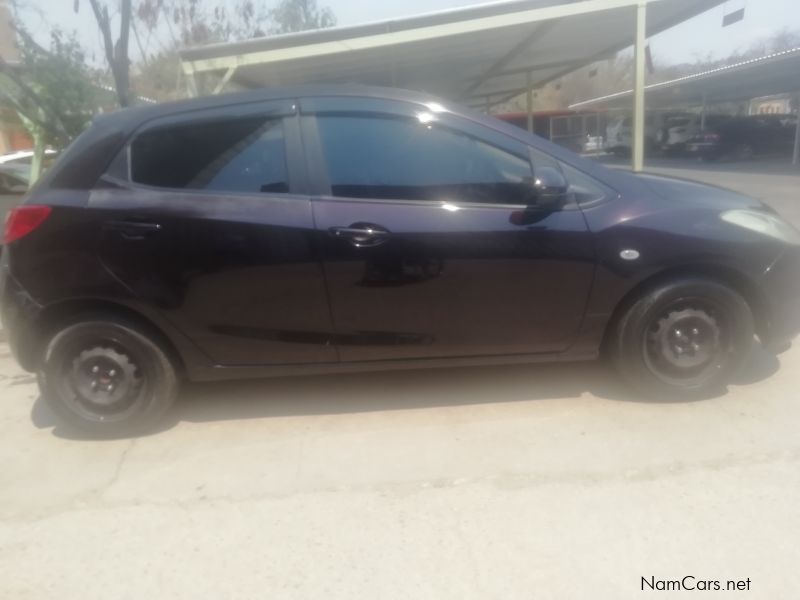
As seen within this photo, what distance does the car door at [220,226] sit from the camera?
312cm

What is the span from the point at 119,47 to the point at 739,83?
2439 centimetres

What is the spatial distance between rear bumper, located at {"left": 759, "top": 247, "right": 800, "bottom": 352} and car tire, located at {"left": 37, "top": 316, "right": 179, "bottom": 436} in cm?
Result: 326

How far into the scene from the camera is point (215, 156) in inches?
127

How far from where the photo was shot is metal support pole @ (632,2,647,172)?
25.1ft

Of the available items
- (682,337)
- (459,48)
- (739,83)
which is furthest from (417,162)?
(739,83)

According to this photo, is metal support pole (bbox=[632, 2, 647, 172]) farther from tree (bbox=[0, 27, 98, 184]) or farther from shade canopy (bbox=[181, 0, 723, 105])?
tree (bbox=[0, 27, 98, 184])

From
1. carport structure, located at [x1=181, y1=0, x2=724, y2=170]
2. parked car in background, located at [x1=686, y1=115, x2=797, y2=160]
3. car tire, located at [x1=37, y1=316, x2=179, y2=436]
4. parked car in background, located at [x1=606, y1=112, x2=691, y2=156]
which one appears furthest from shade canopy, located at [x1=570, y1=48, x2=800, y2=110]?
car tire, located at [x1=37, y1=316, x2=179, y2=436]

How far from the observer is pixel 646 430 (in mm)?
3170

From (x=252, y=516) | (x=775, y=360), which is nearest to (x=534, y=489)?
(x=252, y=516)

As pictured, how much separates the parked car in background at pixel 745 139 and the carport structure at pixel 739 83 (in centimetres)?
152

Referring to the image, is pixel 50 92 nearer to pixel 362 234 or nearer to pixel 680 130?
pixel 362 234

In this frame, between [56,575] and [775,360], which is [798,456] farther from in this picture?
[56,575]

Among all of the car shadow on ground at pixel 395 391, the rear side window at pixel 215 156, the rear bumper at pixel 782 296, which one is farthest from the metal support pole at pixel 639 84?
the rear side window at pixel 215 156

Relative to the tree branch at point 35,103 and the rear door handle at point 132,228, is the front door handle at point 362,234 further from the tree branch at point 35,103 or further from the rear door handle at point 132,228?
the tree branch at point 35,103
